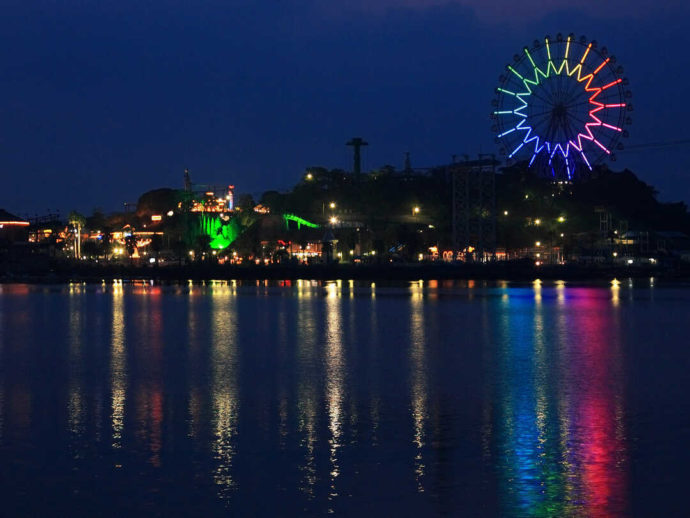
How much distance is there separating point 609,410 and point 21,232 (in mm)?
140224

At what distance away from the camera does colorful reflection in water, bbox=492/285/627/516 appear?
50.2ft

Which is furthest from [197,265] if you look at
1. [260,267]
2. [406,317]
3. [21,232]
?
[406,317]

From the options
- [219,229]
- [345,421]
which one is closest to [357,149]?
[219,229]

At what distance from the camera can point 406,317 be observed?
54531 millimetres

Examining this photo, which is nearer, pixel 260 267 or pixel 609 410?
pixel 609 410

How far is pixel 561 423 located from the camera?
21547mm

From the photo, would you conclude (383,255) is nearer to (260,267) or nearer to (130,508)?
(260,267)

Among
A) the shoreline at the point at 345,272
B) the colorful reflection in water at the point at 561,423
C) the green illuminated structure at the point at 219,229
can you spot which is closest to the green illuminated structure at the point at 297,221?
the green illuminated structure at the point at 219,229

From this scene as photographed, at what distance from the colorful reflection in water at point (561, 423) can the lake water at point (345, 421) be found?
7cm

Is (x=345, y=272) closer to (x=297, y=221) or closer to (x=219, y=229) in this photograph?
(x=297, y=221)

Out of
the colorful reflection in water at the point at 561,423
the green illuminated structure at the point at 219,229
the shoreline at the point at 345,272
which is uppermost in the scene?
the green illuminated structure at the point at 219,229

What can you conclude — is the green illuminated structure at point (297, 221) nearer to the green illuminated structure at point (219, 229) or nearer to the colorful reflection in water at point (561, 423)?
the green illuminated structure at point (219, 229)

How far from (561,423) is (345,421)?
4601 millimetres

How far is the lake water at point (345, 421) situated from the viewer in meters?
15.3
